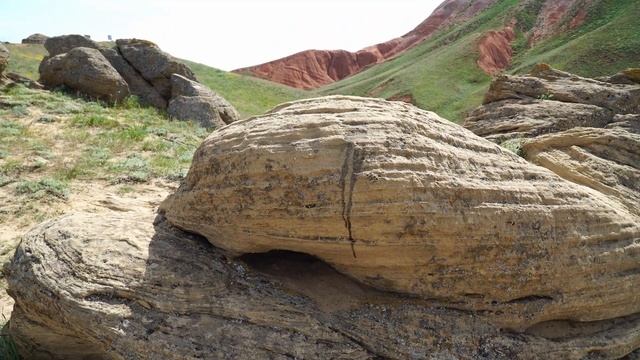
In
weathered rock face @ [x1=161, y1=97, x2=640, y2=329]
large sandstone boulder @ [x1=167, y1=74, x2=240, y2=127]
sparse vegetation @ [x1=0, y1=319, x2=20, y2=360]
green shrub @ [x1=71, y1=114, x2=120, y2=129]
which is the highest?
large sandstone boulder @ [x1=167, y1=74, x2=240, y2=127]

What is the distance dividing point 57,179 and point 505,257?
11411 mm

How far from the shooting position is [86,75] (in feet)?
73.9

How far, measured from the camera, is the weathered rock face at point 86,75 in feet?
74.1

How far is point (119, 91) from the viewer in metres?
22.9

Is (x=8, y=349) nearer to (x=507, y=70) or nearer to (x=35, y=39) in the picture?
(x=507, y=70)

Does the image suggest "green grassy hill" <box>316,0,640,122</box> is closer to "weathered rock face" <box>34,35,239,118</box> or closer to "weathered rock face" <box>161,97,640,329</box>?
"weathered rock face" <box>34,35,239,118</box>

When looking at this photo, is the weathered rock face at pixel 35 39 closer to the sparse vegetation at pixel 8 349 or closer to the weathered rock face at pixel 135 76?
the weathered rock face at pixel 135 76

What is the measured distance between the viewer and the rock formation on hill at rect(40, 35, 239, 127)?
22641mm

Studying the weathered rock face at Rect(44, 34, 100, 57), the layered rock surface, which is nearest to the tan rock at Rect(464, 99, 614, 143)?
the layered rock surface

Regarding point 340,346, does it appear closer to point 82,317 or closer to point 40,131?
point 82,317

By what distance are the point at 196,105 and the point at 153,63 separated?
5.39 metres

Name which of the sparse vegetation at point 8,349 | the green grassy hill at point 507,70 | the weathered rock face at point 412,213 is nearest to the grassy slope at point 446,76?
the green grassy hill at point 507,70

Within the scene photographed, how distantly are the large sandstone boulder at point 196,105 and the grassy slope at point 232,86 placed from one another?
1057cm

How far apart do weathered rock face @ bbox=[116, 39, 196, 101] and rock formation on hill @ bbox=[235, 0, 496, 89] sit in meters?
82.4
